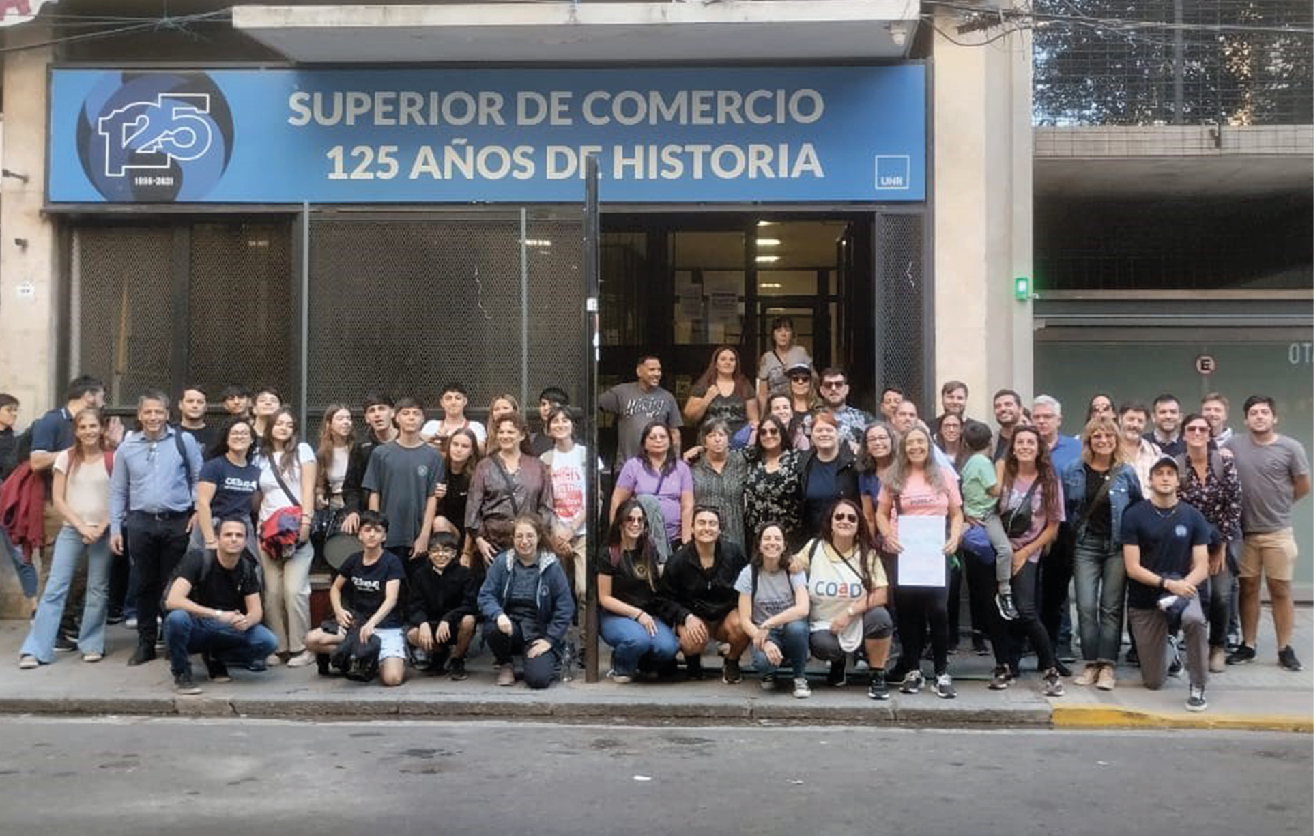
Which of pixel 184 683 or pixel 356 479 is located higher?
pixel 356 479

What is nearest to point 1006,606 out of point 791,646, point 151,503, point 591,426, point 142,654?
point 791,646

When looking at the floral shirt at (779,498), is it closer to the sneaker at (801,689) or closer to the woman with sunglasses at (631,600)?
the woman with sunglasses at (631,600)

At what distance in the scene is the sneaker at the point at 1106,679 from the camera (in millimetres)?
9266

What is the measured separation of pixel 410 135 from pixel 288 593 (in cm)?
439

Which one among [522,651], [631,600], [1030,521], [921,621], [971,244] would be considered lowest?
[522,651]

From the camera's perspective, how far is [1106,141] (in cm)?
1247

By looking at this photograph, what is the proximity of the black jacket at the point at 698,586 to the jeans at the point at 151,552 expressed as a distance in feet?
11.9

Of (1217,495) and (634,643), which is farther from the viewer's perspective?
(1217,495)

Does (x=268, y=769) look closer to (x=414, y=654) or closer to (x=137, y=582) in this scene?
(x=414, y=654)

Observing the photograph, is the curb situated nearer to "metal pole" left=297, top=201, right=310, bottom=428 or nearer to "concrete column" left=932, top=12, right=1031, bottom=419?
"concrete column" left=932, top=12, right=1031, bottom=419

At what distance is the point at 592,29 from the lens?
11.3 m

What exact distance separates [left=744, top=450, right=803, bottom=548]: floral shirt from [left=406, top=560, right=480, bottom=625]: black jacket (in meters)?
Result: 2.06

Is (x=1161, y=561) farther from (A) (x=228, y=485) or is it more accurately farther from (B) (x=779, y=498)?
(A) (x=228, y=485)

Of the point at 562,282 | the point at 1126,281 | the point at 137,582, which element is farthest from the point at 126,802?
the point at 1126,281
